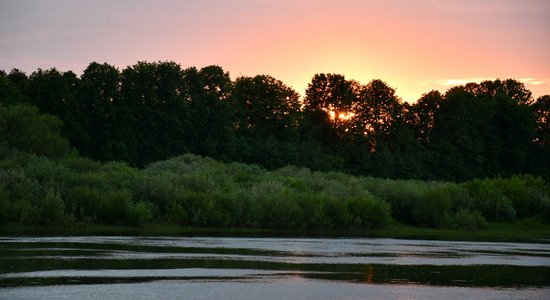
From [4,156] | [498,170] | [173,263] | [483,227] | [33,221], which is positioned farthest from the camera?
[498,170]

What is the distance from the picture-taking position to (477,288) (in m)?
31.2

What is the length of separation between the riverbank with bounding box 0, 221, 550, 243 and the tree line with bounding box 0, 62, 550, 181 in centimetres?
2190

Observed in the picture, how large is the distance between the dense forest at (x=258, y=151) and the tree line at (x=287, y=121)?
0.17 m

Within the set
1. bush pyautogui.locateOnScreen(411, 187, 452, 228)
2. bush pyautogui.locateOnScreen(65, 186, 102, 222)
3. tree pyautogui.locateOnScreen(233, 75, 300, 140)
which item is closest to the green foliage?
bush pyautogui.locateOnScreen(65, 186, 102, 222)

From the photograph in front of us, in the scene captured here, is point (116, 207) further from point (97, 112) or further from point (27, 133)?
point (97, 112)

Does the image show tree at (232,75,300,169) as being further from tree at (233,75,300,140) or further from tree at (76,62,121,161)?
tree at (76,62,121,161)

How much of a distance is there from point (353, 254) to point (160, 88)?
197 feet

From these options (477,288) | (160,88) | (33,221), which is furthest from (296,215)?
(160,88)

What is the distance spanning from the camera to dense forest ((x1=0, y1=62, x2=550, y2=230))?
5953 centimetres

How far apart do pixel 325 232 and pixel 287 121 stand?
169ft

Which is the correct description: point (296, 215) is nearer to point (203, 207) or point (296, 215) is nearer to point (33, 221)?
point (203, 207)

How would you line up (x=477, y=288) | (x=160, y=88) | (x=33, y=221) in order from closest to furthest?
Answer: (x=477, y=288) → (x=33, y=221) → (x=160, y=88)

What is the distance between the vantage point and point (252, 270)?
3381cm

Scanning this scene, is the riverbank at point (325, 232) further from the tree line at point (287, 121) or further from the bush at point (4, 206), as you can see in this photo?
the tree line at point (287, 121)
